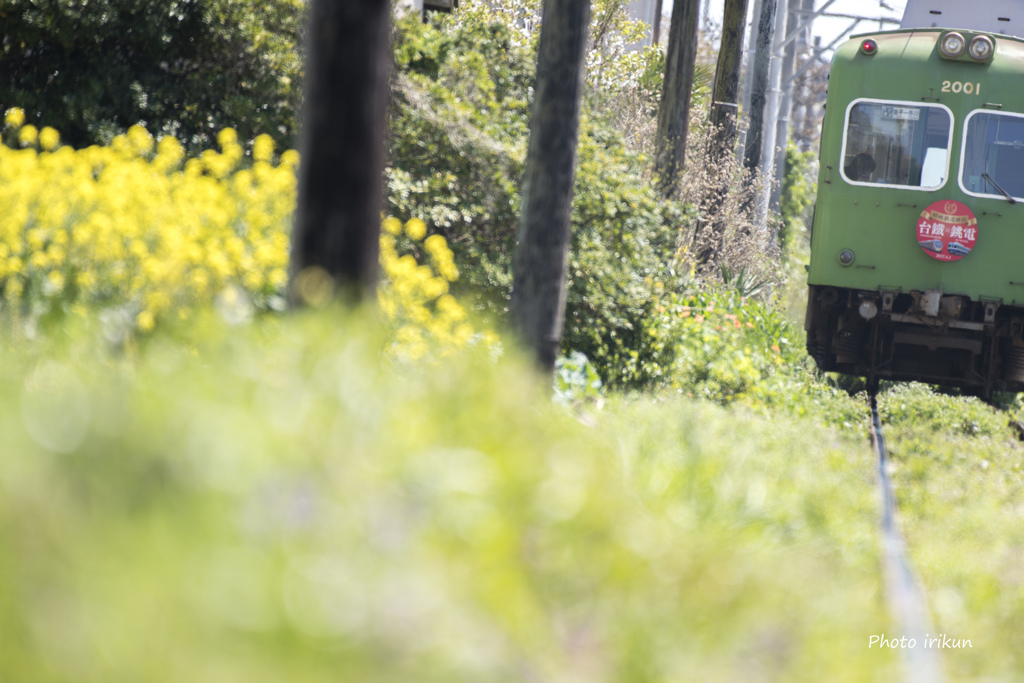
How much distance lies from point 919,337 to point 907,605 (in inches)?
289

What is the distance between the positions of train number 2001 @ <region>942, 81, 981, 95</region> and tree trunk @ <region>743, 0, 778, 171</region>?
818 centimetres

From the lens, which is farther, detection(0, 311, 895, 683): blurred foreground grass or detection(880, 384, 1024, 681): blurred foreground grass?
detection(880, 384, 1024, 681): blurred foreground grass

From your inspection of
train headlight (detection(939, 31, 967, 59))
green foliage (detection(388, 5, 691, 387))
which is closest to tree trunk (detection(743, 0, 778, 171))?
train headlight (detection(939, 31, 967, 59))

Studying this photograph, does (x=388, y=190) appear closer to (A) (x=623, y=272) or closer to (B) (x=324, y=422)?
(A) (x=623, y=272)

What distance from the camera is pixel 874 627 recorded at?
3.42m

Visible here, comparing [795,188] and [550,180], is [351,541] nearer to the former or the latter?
[550,180]

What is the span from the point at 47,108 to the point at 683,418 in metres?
5.46

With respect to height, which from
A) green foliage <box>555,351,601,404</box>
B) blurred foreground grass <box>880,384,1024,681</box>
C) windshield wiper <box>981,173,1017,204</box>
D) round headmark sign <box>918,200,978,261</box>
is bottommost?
blurred foreground grass <box>880,384,1024,681</box>

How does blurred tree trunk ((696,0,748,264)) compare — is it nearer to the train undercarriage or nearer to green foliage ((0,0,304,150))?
the train undercarriage

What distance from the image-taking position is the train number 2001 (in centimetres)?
1009

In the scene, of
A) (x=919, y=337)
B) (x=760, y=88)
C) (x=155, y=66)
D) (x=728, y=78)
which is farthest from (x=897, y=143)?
(x=760, y=88)

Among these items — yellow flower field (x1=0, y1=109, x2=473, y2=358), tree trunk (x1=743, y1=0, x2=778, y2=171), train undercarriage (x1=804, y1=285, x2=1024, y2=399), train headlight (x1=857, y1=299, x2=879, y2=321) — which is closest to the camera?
yellow flower field (x1=0, y1=109, x2=473, y2=358)

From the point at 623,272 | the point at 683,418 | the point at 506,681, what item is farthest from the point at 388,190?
the point at 506,681

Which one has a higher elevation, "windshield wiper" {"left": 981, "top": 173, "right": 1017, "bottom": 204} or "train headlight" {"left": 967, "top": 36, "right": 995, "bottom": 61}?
"train headlight" {"left": 967, "top": 36, "right": 995, "bottom": 61}
